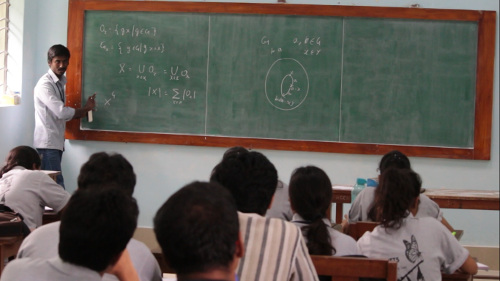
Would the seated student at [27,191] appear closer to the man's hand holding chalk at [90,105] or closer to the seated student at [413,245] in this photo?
the seated student at [413,245]

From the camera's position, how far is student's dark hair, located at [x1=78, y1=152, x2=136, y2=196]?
257cm

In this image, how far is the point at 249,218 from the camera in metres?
1.96

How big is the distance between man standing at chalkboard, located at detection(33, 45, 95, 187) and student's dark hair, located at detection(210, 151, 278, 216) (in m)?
3.64

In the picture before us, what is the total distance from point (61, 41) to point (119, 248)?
4.71m

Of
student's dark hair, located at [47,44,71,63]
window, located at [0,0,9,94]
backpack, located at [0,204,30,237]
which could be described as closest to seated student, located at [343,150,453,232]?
backpack, located at [0,204,30,237]

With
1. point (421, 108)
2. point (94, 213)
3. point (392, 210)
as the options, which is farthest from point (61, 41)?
point (94, 213)

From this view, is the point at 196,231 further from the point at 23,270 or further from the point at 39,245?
the point at 39,245

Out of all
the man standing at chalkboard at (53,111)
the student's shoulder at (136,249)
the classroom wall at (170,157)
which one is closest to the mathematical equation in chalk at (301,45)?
the classroom wall at (170,157)

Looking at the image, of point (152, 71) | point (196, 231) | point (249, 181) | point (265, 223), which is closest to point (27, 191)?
point (249, 181)

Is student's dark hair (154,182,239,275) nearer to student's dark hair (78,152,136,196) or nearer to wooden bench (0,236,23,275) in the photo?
student's dark hair (78,152,136,196)

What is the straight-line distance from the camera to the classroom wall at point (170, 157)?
5621mm

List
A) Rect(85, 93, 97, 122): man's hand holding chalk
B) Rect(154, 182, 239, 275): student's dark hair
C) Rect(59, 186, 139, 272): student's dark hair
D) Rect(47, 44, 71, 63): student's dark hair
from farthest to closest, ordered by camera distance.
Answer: Rect(85, 93, 97, 122): man's hand holding chalk, Rect(47, 44, 71, 63): student's dark hair, Rect(59, 186, 139, 272): student's dark hair, Rect(154, 182, 239, 275): student's dark hair

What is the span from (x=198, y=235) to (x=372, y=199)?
2.48 metres

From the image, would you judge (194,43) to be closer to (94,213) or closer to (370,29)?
(370,29)
